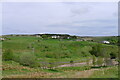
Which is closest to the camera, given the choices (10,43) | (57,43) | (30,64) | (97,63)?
(30,64)

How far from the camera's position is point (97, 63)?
55.3 ft

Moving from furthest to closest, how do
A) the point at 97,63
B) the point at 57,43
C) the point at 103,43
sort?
the point at 57,43 < the point at 103,43 < the point at 97,63

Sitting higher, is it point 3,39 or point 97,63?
point 3,39

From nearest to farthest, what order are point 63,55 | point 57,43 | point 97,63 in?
point 97,63 → point 63,55 → point 57,43

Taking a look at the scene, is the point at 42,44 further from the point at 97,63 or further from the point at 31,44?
the point at 97,63

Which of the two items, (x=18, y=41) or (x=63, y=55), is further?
(x=18, y=41)

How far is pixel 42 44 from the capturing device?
29062 mm

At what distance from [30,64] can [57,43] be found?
14.9 m

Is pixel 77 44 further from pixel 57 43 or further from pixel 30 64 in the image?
pixel 30 64

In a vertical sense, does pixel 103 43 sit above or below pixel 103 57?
above

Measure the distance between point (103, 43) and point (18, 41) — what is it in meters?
14.1

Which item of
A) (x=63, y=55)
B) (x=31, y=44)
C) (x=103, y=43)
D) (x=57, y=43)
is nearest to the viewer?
(x=103, y=43)

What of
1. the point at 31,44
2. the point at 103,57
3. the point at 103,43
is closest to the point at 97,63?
the point at 103,57

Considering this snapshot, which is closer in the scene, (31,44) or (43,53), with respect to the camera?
(43,53)
